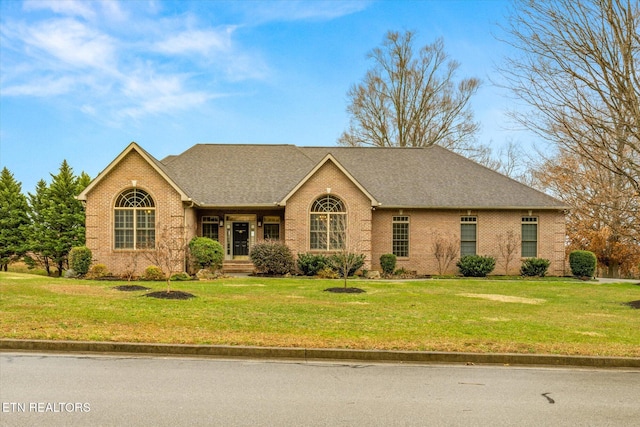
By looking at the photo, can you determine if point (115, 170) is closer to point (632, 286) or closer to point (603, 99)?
point (603, 99)

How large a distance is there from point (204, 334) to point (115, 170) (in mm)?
16655

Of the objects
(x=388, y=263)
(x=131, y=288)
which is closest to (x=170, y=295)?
(x=131, y=288)

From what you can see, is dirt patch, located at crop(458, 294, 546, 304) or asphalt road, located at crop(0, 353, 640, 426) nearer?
asphalt road, located at crop(0, 353, 640, 426)

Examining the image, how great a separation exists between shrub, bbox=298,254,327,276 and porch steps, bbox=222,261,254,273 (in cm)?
381

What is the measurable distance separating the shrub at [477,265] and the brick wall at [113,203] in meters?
14.0

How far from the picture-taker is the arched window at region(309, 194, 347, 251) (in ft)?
86.7

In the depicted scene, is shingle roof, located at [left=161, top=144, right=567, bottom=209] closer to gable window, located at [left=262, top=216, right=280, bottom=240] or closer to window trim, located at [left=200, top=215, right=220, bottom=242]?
window trim, located at [left=200, top=215, right=220, bottom=242]

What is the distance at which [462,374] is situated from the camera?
A: 25.9 ft

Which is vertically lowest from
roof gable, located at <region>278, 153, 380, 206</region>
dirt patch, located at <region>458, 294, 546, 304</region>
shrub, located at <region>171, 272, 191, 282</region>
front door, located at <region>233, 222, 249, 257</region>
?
dirt patch, located at <region>458, 294, 546, 304</region>

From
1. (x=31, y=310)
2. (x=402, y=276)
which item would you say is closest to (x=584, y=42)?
(x=31, y=310)

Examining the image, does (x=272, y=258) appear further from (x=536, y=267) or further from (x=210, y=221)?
(x=536, y=267)

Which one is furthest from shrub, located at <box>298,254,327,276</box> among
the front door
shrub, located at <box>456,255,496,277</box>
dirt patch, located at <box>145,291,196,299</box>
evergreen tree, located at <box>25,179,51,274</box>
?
evergreen tree, located at <box>25,179,51,274</box>

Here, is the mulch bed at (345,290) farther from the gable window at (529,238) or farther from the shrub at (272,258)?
the gable window at (529,238)

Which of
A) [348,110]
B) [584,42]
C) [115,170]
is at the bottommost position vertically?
[115,170]
